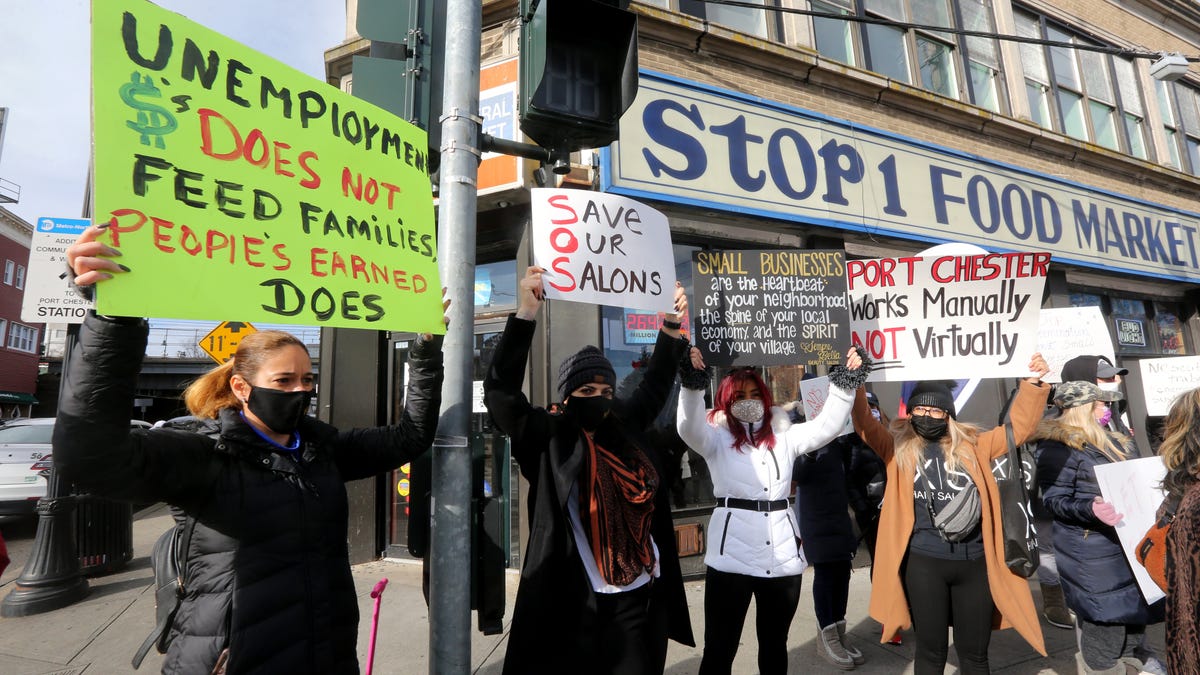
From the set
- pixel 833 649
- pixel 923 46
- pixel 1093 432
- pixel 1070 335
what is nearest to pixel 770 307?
pixel 1093 432

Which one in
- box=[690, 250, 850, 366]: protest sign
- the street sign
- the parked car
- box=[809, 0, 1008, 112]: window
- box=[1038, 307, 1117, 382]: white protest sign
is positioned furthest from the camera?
box=[809, 0, 1008, 112]: window

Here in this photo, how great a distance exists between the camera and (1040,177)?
29.6 ft

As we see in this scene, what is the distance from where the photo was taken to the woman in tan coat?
2969mm

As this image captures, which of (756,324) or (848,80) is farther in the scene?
(848,80)

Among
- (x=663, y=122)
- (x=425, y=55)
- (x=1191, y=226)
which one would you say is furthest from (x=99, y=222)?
(x=1191, y=226)

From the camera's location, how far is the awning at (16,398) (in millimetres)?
28772

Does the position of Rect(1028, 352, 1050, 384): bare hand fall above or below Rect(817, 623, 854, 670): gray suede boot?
above

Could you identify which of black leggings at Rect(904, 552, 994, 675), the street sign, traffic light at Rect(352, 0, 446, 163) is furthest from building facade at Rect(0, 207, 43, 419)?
black leggings at Rect(904, 552, 994, 675)

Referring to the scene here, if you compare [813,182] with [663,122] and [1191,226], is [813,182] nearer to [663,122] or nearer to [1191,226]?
[663,122]

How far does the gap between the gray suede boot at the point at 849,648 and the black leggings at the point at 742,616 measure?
127 cm

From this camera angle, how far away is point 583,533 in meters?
2.47

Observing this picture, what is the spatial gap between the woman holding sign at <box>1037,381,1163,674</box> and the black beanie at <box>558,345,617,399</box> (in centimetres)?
265

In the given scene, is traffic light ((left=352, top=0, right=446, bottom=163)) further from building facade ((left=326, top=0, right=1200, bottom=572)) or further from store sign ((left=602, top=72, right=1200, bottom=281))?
store sign ((left=602, top=72, right=1200, bottom=281))

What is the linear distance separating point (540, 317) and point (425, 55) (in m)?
3.73
